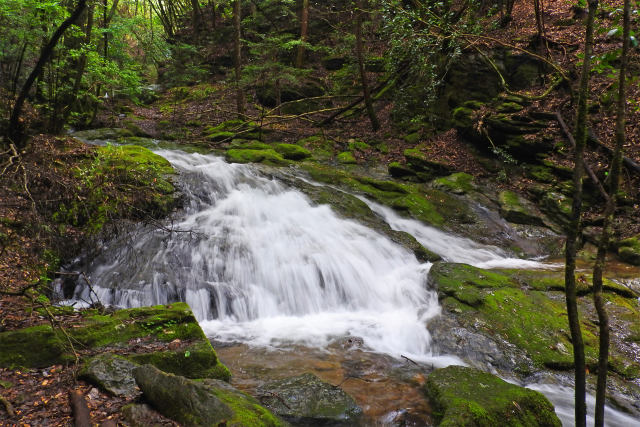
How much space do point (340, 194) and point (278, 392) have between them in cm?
736

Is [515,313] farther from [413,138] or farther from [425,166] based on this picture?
[413,138]

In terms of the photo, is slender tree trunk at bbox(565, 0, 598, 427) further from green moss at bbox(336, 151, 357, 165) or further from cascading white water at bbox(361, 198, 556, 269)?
green moss at bbox(336, 151, 357, 165)

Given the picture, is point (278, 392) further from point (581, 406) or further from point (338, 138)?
point (338, 138)

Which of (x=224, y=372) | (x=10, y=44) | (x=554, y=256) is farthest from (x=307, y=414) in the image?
(x=10, y=44)

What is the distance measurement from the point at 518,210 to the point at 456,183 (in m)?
2.04

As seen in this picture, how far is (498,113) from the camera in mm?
12297

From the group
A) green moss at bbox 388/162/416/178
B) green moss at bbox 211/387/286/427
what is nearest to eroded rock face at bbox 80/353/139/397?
green moss at bbox 211/387/286/427

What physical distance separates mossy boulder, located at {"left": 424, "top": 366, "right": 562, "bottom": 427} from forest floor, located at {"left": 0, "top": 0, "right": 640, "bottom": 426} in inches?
100

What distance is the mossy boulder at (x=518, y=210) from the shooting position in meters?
10.4

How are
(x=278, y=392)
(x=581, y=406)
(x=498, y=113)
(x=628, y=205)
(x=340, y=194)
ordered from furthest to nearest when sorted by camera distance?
(x=498, y=113)
(x=340, y=194)
(x=628, y=205)
(x=278, y=392)
(x=581, y=406)

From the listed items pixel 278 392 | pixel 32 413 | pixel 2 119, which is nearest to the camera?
pixel 32 413

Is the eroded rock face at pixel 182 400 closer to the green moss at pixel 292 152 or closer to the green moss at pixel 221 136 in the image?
the green moss at pixel 292 152

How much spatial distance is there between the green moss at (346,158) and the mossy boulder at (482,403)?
34.1 ft

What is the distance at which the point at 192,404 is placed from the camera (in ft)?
9.04
